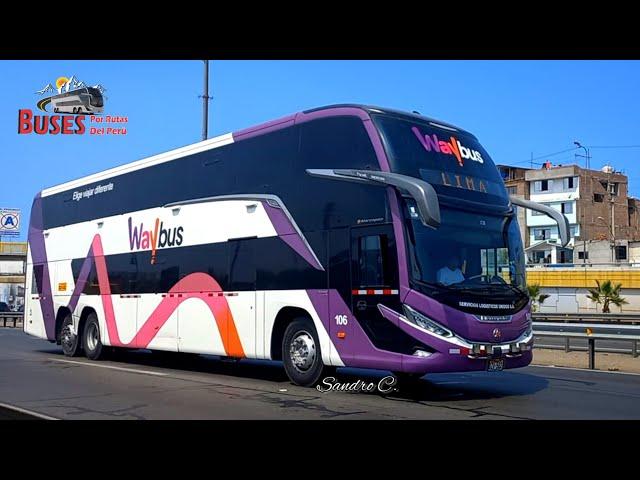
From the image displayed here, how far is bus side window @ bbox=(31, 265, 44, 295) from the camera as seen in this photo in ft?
67.5

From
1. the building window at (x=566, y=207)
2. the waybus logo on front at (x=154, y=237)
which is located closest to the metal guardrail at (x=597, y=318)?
the waybus logo on front at (x=154, y=237)

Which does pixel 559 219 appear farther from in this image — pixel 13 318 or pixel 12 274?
pixel 12 274

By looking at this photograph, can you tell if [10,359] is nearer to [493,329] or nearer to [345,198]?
[345,198]

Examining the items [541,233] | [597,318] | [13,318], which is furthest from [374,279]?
[541,233]

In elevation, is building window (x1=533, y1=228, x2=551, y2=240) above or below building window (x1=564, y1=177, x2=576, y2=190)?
below

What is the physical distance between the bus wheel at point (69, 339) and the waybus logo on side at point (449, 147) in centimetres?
1165

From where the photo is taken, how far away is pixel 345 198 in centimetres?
1138

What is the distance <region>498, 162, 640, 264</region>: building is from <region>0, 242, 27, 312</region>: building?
149 feet

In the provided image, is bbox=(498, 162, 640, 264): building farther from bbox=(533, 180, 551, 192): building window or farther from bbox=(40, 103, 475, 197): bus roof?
bbox=(40, 103, 475, 197): bus roof

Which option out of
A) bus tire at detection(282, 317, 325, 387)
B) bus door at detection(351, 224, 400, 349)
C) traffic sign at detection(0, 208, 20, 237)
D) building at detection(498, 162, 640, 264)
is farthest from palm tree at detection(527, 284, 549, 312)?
traffic sign at detection(0, 208, 20, 237)
